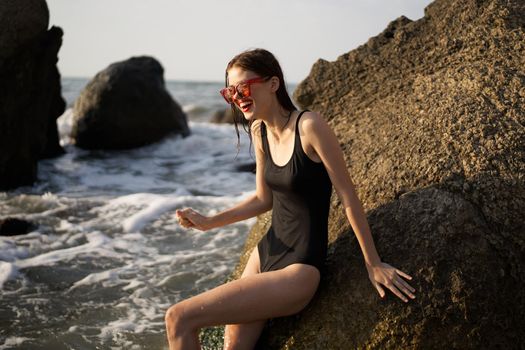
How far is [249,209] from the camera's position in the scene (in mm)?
3562

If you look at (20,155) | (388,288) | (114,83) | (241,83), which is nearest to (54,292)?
(241,83)

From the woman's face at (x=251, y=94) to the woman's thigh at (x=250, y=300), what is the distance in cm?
89

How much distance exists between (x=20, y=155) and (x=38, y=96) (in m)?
1.04

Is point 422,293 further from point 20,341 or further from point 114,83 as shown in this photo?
point 114,83

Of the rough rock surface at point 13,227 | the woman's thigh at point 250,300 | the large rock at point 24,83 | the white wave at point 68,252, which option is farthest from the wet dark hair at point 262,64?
the large rock at point 24,83

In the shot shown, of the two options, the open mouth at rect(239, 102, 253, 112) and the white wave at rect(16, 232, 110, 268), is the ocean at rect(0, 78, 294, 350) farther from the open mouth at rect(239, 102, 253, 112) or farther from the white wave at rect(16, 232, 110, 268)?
the open mouth at rect(239, 102, 253, 112)

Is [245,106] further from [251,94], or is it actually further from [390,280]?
[390,280]

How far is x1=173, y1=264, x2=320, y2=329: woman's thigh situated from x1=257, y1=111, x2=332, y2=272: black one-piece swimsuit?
120 mm

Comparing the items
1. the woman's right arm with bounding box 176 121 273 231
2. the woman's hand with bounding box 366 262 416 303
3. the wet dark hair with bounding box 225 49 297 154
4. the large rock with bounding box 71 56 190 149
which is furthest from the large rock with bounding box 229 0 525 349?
the large rock with bounding box 71 56 190 149

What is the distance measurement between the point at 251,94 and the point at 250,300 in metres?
1.09

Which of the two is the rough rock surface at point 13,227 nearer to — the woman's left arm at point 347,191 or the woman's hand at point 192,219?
the woman's hand at point 192,219

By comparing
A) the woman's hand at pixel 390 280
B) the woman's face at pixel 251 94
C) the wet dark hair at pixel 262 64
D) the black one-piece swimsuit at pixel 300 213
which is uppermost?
the wet dark hair at pixel 262 64

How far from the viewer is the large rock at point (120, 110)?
12852mm

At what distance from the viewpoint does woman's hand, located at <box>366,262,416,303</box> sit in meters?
2.83
